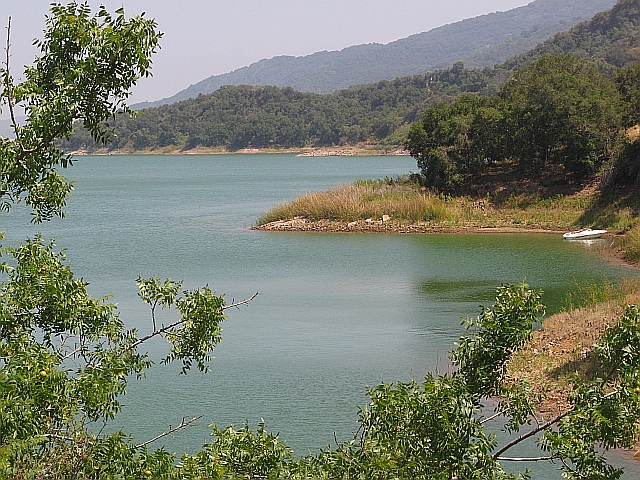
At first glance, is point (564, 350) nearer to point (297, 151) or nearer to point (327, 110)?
point (297, 151)

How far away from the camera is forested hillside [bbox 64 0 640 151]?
4469 inches

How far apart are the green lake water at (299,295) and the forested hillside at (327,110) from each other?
80.0m

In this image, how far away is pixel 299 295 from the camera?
1962 cm

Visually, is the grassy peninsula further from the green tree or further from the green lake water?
the green tree

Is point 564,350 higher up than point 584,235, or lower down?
higher up

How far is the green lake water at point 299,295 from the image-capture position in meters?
11.2

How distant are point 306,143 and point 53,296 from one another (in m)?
120

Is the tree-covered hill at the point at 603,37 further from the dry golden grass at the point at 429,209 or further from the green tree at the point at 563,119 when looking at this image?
the dry golden grass at the point at 429,209

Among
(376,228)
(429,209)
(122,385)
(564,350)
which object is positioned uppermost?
(122,385)

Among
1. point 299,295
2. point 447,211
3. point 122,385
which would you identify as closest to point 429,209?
point 447,211

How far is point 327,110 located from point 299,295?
111887 millimetres

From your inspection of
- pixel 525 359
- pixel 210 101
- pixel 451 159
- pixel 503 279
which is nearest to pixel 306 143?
pixel 210 101

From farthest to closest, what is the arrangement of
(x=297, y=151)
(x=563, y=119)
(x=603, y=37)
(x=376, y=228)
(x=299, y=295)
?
(x=297, y=151), (x=603, y=37), (x=563, y=119), (x=376, y=228), (x=299, y=295)

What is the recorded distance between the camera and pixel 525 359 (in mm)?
12164
